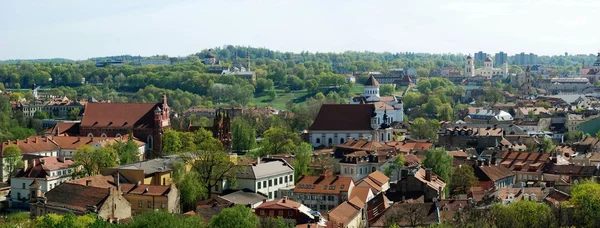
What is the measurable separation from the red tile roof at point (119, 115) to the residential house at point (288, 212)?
3350 centimetres

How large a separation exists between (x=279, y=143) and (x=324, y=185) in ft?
75.0

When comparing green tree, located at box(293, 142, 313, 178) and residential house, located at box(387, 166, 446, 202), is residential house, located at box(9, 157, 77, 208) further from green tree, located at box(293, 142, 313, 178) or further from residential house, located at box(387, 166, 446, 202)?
residential house, located at box(387, 166, 446, 202)

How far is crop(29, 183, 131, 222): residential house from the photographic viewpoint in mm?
47594

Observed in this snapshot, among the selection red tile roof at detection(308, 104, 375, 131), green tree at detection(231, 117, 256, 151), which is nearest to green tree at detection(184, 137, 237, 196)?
green tree at detection(231, 117, 256, 151)

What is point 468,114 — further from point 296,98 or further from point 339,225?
point 339,225

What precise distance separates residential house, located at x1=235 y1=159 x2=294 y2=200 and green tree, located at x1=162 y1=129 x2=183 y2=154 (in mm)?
15650

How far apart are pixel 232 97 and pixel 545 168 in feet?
314

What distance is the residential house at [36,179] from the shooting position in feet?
187

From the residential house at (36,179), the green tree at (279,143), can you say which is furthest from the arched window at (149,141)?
the residential house at (36,179)

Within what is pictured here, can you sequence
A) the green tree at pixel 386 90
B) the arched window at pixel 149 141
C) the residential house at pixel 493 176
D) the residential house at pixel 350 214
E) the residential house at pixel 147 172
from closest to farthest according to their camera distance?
1. the residential house at pixel 350 214
2. the residential house at pixel 147 172
3. the residential house at pixel 493 176
4. the arched window at pixel 149 141
5. the green tree at pixel 386 90

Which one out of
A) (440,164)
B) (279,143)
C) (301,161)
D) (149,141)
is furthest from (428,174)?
(149,141)

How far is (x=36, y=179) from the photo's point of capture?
57.0 metres

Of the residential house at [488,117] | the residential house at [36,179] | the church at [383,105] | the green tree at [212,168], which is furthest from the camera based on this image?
the residential house at [488,117]

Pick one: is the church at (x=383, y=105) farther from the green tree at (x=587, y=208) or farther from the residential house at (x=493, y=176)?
the green tree at (x=587, y=208)
